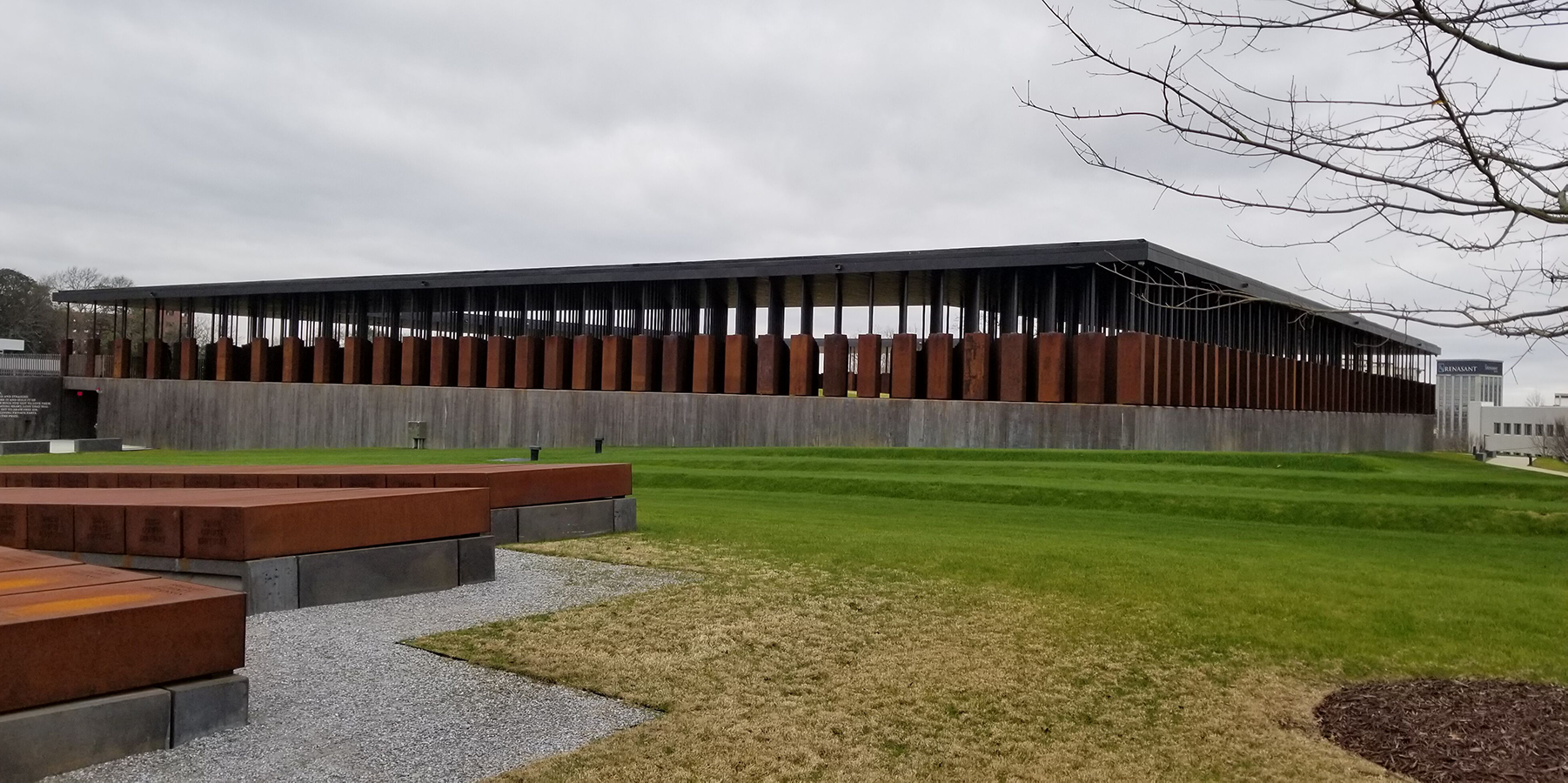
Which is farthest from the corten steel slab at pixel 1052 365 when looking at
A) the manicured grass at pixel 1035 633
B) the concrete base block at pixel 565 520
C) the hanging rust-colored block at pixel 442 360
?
the hanging rust-colored block at pixel 442 360

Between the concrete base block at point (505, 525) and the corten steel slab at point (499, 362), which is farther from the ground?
the corten steel slab at point (499, 362)

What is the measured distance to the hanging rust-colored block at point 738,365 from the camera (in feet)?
112

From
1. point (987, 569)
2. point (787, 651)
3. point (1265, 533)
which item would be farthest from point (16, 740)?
point (1265, 533)

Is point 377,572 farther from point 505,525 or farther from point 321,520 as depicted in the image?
point 505,525

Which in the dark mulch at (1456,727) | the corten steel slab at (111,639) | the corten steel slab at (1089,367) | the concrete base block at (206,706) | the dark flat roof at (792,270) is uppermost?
the dark flat roof at (792,270)

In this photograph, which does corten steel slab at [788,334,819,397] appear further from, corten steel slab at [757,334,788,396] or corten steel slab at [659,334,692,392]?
corten steel slab at [659,334,692,392]

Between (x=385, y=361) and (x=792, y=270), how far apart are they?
61.2 feet

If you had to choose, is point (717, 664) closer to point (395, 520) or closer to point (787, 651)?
point (787, 651)

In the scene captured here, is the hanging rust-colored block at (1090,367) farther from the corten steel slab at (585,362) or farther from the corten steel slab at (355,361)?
the corten steel slab at (355,361)

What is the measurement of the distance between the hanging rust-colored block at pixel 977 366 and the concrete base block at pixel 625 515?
1803 centimetres

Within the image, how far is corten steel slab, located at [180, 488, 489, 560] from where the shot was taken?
805 centimetres

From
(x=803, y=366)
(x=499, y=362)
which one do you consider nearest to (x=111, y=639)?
(x=803, y=366)

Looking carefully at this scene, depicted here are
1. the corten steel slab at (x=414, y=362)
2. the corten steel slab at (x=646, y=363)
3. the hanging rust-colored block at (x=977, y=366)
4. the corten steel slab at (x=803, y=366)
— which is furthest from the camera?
the corten steel slab at (x=414, y=362)

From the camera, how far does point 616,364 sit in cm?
3650
